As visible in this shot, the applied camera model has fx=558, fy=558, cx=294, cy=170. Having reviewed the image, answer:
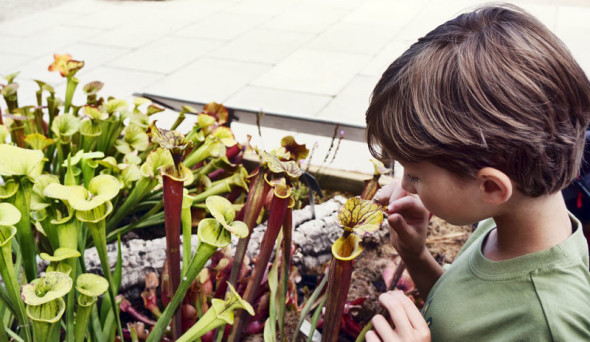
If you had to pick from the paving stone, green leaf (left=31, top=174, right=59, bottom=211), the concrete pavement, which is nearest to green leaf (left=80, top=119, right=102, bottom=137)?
green leaf (left=31, top=174, right=59, bottom=211)

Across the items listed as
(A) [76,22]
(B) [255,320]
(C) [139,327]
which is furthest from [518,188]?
(A) [76,22]

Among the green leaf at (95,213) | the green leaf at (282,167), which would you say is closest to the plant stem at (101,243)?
the green leaf at (95,213)

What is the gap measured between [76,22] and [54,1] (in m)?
1.20

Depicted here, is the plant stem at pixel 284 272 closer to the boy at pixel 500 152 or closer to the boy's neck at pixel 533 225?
the boy at pixel 500 152

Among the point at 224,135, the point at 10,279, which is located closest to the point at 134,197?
the point at 224,135

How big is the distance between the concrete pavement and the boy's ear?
Result: 2.02m

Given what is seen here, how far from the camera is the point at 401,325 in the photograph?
3.49 ft

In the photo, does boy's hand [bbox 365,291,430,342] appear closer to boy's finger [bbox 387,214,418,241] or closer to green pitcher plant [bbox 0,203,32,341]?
boy's finger [bbox 387,214,418,241]

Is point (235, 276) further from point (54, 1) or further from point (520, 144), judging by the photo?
point (54, 1)

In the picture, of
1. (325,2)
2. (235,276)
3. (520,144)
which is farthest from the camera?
(325,2)

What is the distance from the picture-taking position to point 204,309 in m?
1.48

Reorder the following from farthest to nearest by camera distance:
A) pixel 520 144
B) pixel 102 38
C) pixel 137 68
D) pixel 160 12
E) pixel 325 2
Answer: pixel 325 2
pixel 160 12
pixel 102 38
pixel 137 68
pixel 520 144

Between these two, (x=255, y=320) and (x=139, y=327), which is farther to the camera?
(x=255, y=320)

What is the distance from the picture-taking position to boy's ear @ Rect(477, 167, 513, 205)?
1.03 m
